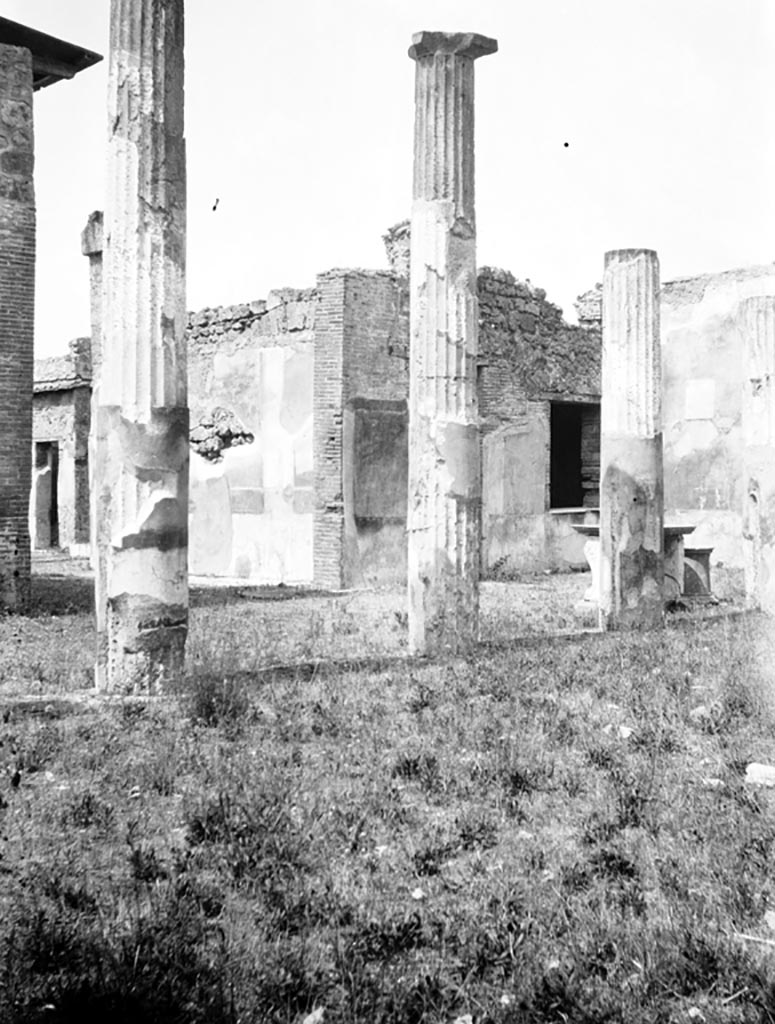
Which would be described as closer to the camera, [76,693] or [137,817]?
[137,817]

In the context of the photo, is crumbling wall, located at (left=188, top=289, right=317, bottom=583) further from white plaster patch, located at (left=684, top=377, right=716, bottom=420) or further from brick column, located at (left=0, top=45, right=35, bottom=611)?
white plaster patch, located at (left=684, top=377, right=716, bottom=420)

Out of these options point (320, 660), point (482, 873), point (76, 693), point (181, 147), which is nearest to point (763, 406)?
point (320, 660)

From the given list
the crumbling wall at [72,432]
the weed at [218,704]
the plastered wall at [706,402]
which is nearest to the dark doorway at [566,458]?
the plastered wall at [706,402]

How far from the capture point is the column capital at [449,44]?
9008 millimetres

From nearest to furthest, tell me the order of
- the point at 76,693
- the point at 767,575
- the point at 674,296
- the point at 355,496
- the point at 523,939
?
the point at 523,939 < the point at 76,693 < the point at 767,575 < the point at 355,496 < the point at 674,296

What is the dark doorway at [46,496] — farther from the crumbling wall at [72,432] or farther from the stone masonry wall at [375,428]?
the stone masonry wall at [375,428]

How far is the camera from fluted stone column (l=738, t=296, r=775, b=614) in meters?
11.7

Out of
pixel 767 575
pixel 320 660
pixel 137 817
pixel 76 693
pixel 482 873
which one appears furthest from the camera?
pixel 767 575

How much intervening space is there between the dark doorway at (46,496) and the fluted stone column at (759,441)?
1513 centimetres

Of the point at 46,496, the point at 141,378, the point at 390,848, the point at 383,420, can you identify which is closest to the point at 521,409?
the point at 383,420

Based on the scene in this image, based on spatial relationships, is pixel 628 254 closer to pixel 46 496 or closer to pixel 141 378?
pixel 141 378

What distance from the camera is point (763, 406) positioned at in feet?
39.2

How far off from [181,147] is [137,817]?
430 cm

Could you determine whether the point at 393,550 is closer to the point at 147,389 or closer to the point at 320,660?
the point at 320,660
